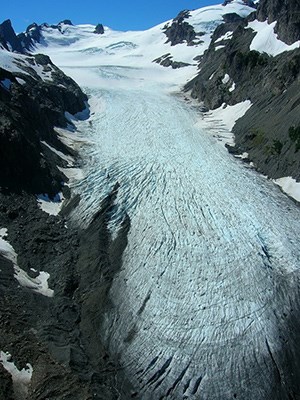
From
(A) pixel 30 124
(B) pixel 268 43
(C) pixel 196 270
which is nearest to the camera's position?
(C) pixel 196 270

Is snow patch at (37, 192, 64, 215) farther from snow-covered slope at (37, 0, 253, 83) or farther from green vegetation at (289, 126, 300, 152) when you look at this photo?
snow-covered slope at (37, 0, 253, 83)

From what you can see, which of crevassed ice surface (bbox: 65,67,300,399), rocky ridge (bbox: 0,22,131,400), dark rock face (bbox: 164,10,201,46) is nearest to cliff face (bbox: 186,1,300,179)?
crevassed ice surface (bbox: 65,67,300,399)

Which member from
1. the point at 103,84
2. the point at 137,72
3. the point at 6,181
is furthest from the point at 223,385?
the point at 137,72

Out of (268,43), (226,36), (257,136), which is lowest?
(257,136)

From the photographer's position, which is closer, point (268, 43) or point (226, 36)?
point (268, 43)

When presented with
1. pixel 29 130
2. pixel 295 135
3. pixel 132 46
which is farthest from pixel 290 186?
pixel 132 46

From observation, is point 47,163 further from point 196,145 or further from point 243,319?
point 243,319

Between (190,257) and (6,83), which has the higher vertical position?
(6,83)

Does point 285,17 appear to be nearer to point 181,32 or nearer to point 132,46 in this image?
point 181,32
